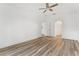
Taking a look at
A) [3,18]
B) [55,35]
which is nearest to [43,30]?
[55,35]

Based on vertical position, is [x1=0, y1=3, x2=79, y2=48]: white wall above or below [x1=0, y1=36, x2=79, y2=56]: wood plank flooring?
above

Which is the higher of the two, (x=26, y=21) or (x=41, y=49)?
(x=26, y=21)

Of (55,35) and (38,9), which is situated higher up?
(38,9)

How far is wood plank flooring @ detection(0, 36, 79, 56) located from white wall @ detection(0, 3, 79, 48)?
4 centimetres

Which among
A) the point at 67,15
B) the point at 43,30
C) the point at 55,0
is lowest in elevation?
the point at 43,30

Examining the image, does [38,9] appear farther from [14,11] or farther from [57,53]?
[57,53]

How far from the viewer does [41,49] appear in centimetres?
79

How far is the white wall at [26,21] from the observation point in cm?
78

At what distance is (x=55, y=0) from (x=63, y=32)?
9.8 inches

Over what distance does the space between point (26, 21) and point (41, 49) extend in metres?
0.24

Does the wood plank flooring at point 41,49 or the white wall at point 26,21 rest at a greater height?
the white wall at point 26,21

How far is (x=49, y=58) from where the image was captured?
31.4 inches

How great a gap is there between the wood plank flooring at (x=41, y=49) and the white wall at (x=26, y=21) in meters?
0.04

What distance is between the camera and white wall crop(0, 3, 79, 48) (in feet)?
2.57
